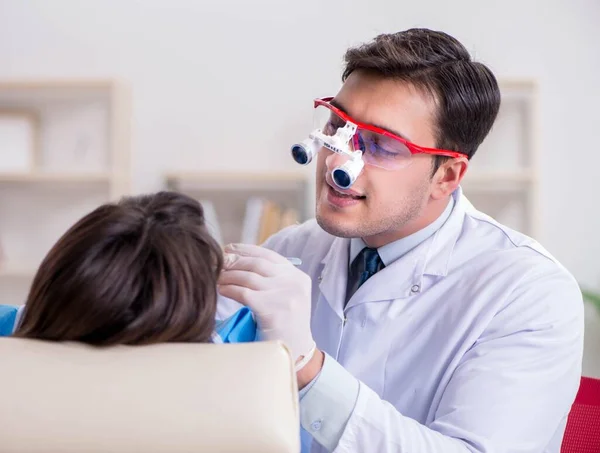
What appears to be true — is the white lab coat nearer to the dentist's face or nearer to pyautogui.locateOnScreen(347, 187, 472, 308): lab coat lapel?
pyautogui.locateOnScreen(347, 187, 472, 308): lab coat lapel

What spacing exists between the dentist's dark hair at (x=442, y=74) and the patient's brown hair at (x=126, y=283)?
76 cm

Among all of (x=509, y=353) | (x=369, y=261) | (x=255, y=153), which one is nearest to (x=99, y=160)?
(x=255, y=153)

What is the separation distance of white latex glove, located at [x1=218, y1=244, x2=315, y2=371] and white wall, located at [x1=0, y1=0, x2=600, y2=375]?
2.67 meters

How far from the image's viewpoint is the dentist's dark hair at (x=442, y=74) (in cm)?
154

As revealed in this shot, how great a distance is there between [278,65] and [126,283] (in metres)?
3.14

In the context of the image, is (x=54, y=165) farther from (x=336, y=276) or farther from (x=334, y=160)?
(x=334, y=160)

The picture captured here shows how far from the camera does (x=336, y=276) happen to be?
5.30ft

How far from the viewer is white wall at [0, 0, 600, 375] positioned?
12.4 feet

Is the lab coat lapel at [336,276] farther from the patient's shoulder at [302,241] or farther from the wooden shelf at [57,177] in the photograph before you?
the wooden shelf at [57,177]

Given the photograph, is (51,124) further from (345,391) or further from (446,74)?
(345,391)

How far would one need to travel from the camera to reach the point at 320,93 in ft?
12.6

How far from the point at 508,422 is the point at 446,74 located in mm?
657

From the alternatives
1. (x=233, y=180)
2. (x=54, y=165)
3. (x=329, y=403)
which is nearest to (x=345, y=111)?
(x=329, y=403)

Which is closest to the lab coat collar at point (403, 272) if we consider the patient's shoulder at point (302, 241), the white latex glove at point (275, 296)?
the patient's shoulder at point (302, 241)
